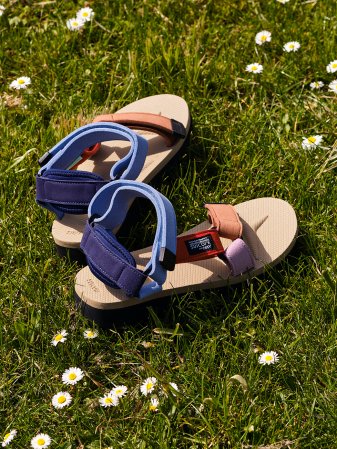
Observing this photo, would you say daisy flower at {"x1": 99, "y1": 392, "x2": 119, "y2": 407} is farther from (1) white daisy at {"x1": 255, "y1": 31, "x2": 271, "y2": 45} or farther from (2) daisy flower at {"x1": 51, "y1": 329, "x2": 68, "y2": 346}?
(1) white daisy at {"x1": 255, "y1": 31, "x2": 271, "y2": 45}

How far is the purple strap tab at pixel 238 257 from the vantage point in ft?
10.0

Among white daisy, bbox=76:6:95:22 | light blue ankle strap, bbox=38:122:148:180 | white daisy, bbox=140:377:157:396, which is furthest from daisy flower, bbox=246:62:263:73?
white daisy, bbox=140:377:157:396

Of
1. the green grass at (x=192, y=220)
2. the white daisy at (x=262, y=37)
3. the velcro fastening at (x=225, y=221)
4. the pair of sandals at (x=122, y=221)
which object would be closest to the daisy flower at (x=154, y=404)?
the green grass at (x=192, y=220)

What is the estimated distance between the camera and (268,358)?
280 centimetres

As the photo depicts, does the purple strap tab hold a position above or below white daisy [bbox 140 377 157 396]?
above

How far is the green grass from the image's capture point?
273cm

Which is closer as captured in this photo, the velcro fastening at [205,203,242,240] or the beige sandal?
the beige sandal

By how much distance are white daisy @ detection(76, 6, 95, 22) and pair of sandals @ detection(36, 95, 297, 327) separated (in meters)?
0.93

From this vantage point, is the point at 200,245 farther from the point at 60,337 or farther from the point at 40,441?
the point at 40,441

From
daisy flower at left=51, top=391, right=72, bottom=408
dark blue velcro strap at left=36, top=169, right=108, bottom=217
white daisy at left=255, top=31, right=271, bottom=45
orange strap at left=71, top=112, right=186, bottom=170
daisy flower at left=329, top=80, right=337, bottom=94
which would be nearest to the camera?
daisy flower at left=51, top=391, right=72, bottom=408

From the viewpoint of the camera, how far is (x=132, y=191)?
323 cm

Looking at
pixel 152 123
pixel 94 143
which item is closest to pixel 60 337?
pixel 94 143

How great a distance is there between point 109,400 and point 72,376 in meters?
0.17

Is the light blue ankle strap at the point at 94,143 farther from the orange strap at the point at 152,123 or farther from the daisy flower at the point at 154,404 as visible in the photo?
the daisy flower at the point at 154,404
